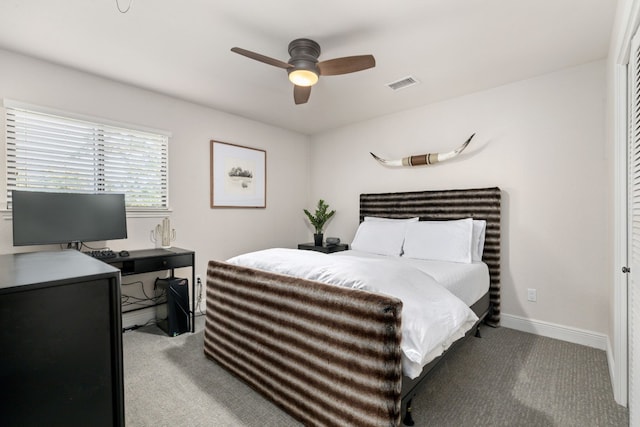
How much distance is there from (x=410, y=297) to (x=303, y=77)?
182 cm

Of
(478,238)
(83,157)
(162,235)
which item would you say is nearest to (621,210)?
(478,238)

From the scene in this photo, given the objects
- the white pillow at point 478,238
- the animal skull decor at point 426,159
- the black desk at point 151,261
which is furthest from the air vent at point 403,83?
the black desk at point 151,261

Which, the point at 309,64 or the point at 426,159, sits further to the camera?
the point at 426,159

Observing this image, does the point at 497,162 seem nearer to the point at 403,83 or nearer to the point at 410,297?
the point at 403,83

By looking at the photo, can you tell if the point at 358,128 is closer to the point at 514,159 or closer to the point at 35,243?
the point at 514,159

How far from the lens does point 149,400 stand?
193 centimetres

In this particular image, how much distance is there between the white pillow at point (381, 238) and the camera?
3.43 m

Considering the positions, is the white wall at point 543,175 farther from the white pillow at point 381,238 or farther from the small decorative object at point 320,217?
the small decorative object at point 320,217

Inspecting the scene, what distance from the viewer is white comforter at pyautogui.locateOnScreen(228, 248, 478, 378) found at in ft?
4.63

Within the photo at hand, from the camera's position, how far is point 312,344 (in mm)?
1626

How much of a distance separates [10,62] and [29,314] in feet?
9.68

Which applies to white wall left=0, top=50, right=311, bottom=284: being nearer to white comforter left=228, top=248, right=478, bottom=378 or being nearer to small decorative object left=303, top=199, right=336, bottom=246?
small decorative object left=303, top=199, right=336, bottom=246

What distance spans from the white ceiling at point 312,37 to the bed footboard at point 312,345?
5.77 ft

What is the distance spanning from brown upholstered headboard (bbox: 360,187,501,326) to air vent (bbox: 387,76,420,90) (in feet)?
4.14
